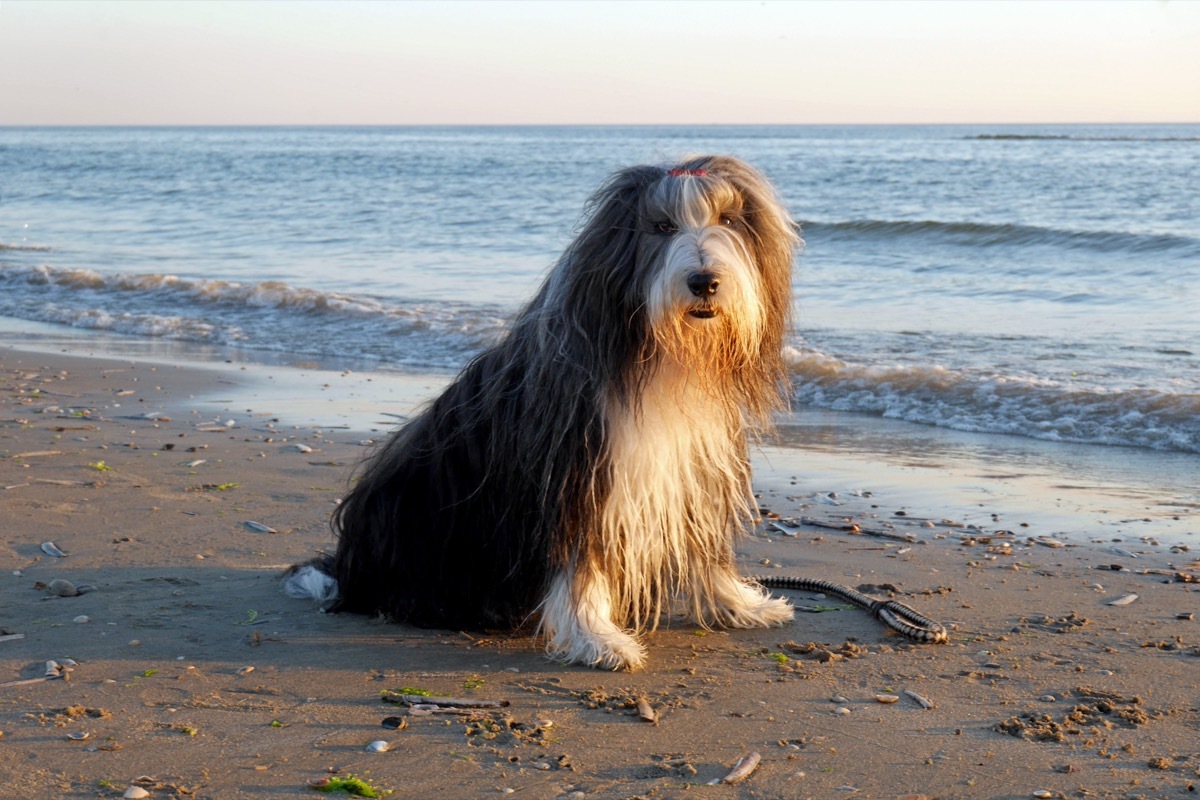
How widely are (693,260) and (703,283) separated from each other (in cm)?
7

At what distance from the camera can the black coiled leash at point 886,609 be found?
4.29m

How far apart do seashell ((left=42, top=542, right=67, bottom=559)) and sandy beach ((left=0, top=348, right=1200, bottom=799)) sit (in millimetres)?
13

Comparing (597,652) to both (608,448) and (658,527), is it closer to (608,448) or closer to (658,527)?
(658,527)

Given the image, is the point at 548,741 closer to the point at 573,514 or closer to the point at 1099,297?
the point at 573,514

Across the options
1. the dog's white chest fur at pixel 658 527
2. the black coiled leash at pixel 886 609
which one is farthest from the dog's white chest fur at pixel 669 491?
the black coiled leash at pixel 886 609

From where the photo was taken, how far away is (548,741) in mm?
3404

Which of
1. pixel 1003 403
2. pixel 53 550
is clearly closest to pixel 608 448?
pixel 53 550

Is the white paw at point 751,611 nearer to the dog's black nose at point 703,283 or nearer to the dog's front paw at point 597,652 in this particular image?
the dog's front paw at point 597,652

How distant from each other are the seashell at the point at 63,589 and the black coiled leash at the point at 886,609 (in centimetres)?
248

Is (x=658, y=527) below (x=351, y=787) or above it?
above

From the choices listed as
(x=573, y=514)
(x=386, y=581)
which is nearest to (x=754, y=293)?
(x=573, y=514)

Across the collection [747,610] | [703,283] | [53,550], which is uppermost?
[703,283]

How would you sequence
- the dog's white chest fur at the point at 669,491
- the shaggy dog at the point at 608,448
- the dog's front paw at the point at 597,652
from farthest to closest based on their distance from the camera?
the dog's front paw at the point at 597,652, the dog's white chest fur at the point at 669,491, the shaggy dog at the point at 608,448

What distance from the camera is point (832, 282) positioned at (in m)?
16.6
